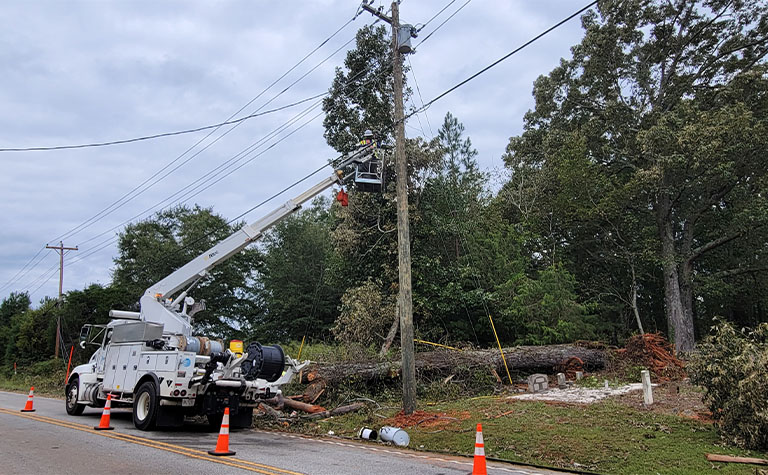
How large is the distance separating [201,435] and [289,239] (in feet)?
93.2

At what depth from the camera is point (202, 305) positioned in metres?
14.1

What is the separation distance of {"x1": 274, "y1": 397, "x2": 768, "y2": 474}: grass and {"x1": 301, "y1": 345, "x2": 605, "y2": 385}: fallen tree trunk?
7.05ft

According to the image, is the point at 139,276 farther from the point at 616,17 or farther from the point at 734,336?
the point at 734,336

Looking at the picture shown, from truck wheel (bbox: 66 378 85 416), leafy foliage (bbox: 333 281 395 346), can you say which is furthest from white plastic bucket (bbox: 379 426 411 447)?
leafy foliage (bbox: 333 281 395 346)

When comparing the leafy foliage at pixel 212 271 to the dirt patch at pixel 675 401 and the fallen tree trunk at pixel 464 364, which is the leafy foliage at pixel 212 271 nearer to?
the fallen tree trunk at pixel 464 364

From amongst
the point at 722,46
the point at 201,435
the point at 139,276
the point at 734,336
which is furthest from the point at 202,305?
the point at 139,276

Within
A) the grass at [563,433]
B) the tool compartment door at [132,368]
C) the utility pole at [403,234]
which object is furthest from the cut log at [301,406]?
the tool compartment door at [132,368]

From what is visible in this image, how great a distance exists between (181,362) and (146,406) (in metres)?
1.64

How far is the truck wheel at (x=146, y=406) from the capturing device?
10.9 meters

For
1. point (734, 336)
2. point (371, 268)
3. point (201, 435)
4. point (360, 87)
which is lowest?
point (201, 435)

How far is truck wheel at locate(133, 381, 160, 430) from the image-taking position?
1091cm

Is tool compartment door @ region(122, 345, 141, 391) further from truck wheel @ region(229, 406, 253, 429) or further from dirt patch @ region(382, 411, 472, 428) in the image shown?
dirt patch @ region(382, 411, 472, 428)

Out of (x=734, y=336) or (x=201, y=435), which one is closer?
(x=734, y=336)

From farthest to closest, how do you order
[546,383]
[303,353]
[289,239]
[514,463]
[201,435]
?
[289,239] < [303,353] < [546,383] < [201,435] < [514,463]
